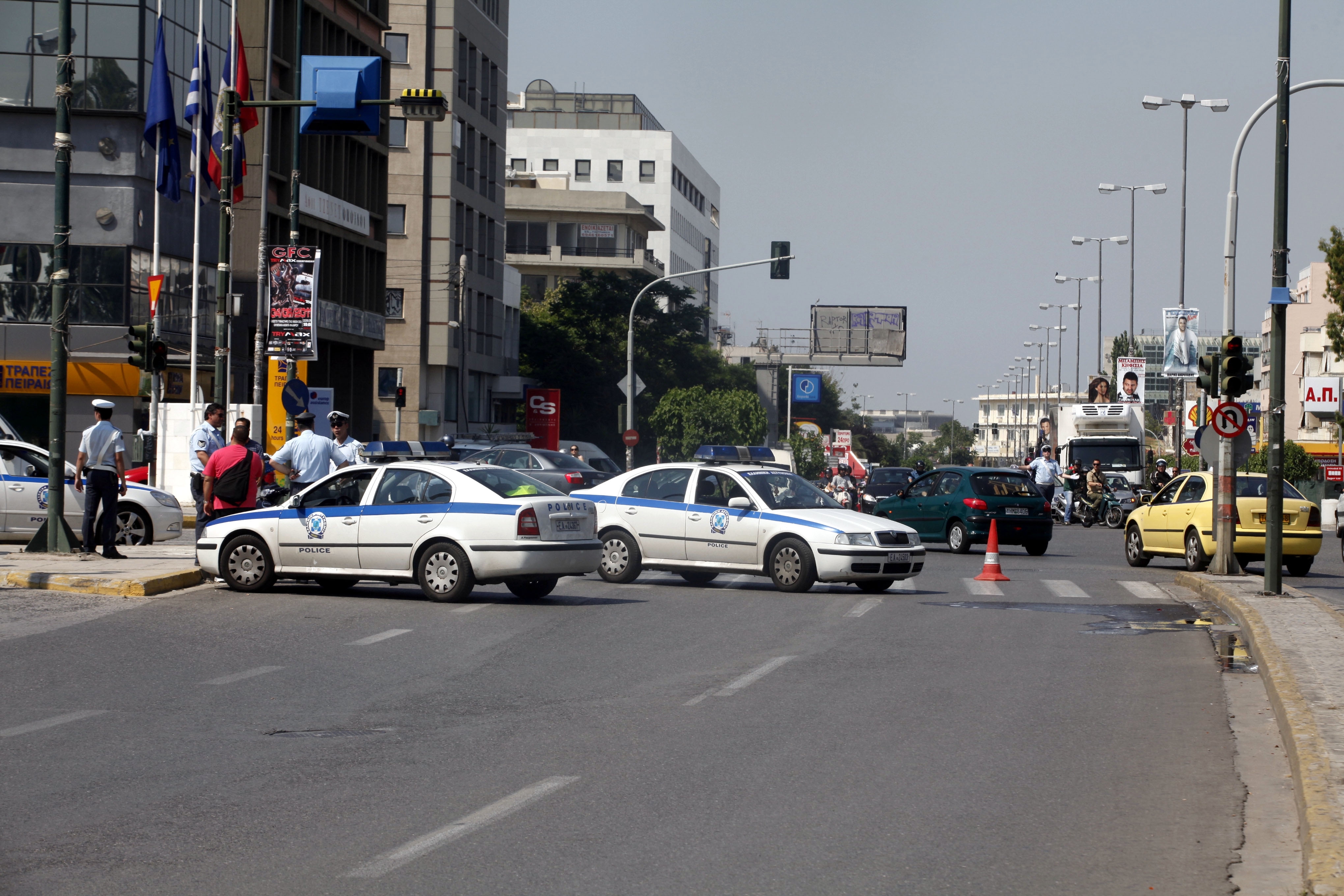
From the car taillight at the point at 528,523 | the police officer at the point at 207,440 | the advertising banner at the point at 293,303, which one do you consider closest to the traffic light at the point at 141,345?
the advertising banner at the point at 293,303

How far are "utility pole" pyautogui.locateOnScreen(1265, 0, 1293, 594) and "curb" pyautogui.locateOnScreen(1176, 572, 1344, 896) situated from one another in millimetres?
3789

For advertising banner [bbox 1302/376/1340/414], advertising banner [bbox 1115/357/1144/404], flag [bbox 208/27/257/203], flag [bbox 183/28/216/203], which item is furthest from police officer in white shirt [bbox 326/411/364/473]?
advertising banner [bbox 1302/376/1340/414]

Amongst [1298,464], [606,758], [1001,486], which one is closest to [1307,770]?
[606,758]

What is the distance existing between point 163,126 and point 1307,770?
33711mm

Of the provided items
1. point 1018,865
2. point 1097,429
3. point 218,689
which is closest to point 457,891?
point 1018,865

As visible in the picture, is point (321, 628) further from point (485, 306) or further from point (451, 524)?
point (485, 306)

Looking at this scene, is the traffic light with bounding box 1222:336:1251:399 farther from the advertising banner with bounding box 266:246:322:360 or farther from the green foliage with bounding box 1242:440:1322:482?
the green foliage with bounding box 1242:440:1322:482

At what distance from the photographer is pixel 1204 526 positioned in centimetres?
2447

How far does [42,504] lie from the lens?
22.3 meters

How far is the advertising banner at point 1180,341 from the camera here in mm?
49625

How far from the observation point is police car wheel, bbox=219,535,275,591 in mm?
17625

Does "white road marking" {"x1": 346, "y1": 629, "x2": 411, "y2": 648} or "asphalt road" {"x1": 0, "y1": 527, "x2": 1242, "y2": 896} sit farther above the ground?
"asphalt road" {"x1": 0, "y1": 527, "x2": 1242, "y2": 896}

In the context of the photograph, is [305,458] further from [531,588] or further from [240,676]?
[240,676]

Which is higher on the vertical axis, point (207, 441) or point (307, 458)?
point (207, 441)
